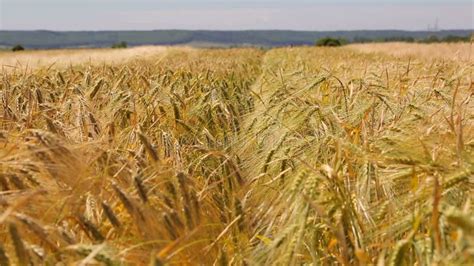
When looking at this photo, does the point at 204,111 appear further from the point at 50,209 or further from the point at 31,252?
the point at 31,252

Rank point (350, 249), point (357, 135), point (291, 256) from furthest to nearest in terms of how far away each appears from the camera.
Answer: point (357, 135)
point (350, 249)
point (291, 256)

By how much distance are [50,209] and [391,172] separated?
3.01 ft

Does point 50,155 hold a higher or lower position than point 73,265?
higher

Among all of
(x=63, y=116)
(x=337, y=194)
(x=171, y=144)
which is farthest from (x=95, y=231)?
(x=63, y=116)

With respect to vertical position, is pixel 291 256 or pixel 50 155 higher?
pixel 50 155

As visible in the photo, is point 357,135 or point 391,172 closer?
point 391,172

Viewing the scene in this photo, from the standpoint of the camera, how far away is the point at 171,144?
2.22 metres

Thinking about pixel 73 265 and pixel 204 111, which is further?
pixel 204 111

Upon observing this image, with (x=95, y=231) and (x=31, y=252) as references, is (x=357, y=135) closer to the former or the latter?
(x=95, y=231)

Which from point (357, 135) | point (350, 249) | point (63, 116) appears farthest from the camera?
point (63, 116)

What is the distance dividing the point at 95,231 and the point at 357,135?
1.14 metres

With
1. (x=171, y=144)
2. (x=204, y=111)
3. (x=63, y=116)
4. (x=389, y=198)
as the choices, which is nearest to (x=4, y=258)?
(x=389, y=198)

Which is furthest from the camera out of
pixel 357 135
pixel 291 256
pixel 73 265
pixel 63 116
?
pixel 63 116

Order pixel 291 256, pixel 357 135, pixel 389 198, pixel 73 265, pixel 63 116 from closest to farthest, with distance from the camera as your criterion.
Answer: pixel 73 265, pixel 291 256, pixel 389 198, pixel 357 135, pixel 63 116
